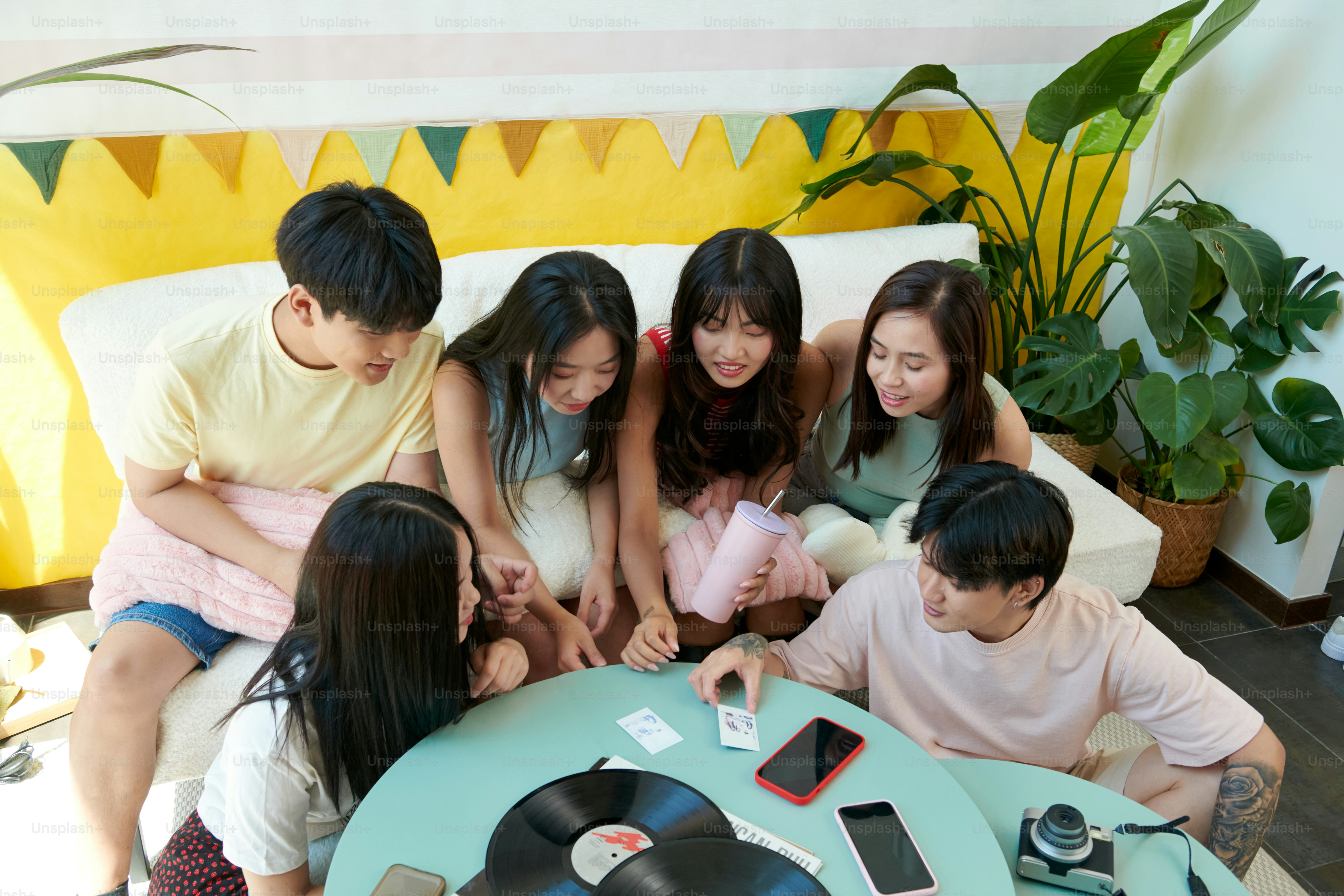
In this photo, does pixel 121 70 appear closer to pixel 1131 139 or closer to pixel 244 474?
pixel 244 474

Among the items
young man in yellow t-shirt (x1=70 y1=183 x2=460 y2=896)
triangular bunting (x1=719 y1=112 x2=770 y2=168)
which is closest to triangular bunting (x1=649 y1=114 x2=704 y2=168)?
triangular bunting (x1=719 y1=112 x2=770 y2=168)

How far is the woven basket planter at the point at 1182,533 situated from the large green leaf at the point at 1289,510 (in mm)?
152

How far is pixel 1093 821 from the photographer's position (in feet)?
3.98

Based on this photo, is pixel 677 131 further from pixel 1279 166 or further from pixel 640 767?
pixel 640 767

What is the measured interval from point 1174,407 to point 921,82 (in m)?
1.13

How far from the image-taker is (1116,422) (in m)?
2.92

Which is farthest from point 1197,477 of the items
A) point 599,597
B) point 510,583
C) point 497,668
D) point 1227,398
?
point 497,668

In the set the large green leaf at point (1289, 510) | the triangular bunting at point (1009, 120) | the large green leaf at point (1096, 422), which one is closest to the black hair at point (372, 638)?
the large green leaf at point (1096, 422)

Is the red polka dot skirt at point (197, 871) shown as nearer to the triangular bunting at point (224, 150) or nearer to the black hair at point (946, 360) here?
the black hair at point (946, 360)

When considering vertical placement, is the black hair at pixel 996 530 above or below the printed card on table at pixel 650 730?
above

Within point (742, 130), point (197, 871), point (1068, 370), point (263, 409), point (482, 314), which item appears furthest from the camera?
point (742, 130)

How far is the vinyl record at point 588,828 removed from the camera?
1.02 metres

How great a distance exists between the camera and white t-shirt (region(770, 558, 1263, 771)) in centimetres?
138

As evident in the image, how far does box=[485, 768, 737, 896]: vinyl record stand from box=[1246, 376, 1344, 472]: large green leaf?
7.20 ft
